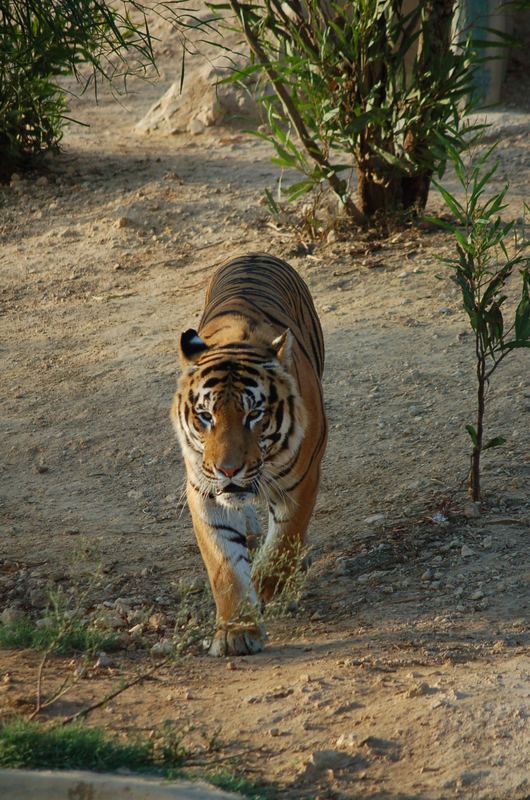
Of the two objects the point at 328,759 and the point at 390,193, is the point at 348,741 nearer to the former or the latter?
the point at 328,759

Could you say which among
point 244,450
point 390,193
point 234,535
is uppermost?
point 390,193

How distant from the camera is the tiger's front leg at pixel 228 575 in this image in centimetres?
429

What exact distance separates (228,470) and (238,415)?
0.82 ft

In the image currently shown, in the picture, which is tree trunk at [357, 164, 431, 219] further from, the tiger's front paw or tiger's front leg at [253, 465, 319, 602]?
the tiger's front paw

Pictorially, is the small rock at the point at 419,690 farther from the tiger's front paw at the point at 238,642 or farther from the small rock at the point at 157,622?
the small rock at the point at 157,622

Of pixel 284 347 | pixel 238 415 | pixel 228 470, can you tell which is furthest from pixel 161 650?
pixel 284 347

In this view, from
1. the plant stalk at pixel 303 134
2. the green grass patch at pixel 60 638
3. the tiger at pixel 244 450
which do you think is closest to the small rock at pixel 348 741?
the tiger at pixel 244 450

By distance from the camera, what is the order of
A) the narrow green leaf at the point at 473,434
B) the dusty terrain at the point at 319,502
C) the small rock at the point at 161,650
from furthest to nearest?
the narrow green leaf at the point at 473,434, the small rock at the point at 161,650, the dusty terrain at the point at 319,502

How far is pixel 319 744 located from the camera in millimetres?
3363

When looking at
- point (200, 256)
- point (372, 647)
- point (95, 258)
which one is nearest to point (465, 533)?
point (372, 647)

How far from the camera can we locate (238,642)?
4293mm

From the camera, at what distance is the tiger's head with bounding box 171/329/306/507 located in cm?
428

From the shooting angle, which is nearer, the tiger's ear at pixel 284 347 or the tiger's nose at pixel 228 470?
the tiger's nose at pixel 228 470

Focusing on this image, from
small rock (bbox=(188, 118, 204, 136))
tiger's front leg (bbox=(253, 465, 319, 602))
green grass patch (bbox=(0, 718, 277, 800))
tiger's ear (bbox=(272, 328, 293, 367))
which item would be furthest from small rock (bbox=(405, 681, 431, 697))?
small rock (bbox=(188, 118, 204, 136))
